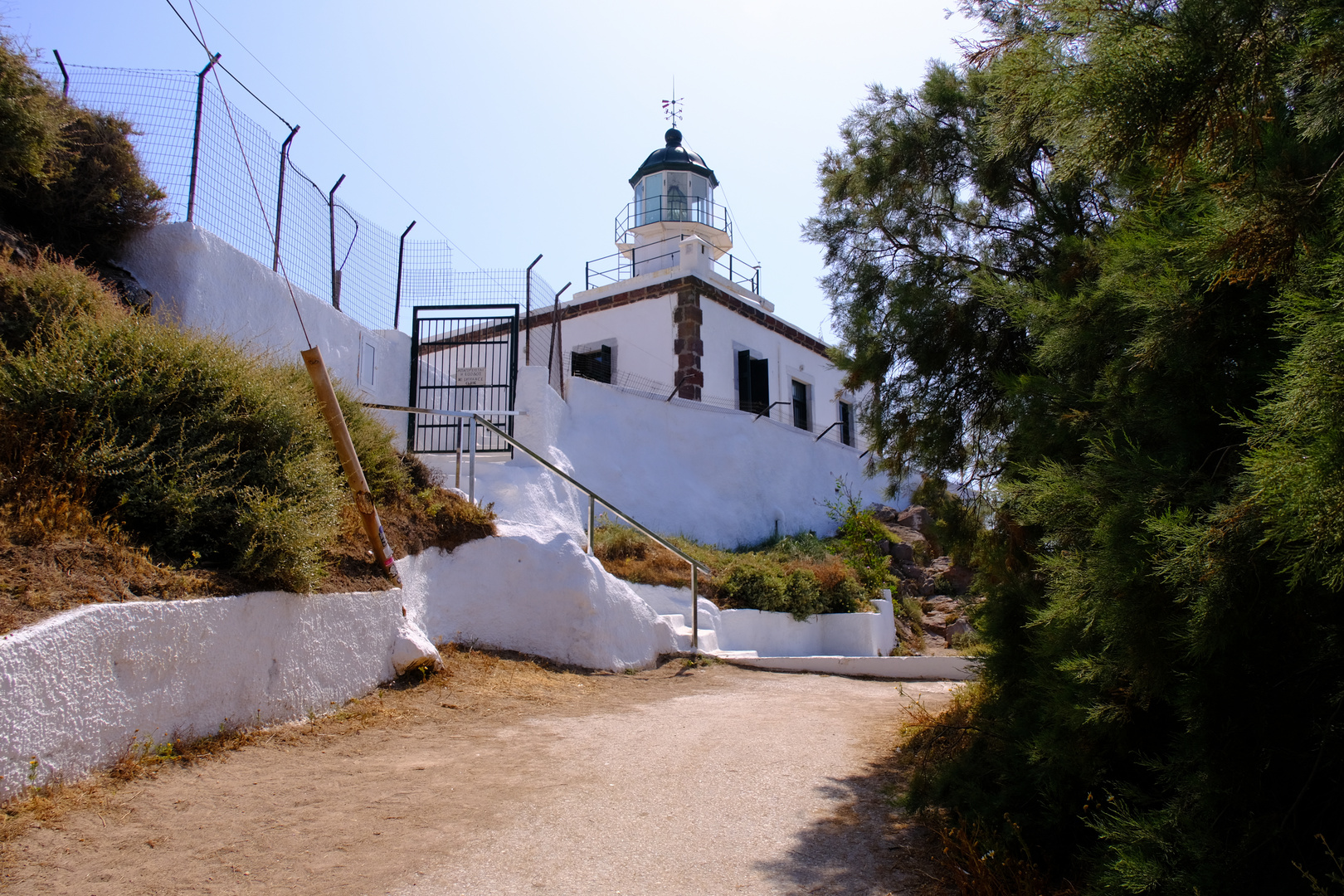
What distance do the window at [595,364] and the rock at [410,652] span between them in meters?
12.8

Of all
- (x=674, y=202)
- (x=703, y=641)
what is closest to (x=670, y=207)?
(x=674, y=202)

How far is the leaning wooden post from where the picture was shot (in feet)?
19.4

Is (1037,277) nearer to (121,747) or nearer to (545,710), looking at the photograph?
(545,710)

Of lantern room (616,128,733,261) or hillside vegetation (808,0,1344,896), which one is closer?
hillside vegetation (808,0,1344,896)

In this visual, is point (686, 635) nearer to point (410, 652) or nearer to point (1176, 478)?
point (410, 652)

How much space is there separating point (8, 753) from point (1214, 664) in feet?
14.6

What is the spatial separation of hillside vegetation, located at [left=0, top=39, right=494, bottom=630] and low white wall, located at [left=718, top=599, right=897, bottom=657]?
4.99 metres

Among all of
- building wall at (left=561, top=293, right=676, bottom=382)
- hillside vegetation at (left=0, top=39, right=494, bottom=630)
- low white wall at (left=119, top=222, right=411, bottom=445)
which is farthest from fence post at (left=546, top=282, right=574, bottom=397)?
hillside vegetation at (left=0, top=39, right=494, bottom=630)

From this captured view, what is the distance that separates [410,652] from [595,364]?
43.6 feet

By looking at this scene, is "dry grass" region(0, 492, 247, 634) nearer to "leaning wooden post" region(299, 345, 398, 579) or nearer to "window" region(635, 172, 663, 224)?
"leaning wooden post" region(299, 345, 398, 579)

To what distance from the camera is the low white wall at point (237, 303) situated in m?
8.83

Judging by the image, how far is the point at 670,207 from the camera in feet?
76.5

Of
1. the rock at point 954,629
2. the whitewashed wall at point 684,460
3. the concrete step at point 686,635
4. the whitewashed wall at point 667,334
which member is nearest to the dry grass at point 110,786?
the concrete step at point 686,635

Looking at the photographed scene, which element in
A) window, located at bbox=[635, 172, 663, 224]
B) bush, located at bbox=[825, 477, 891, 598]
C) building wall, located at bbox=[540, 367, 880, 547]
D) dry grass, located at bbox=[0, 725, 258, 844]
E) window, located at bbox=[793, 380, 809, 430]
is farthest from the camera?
window, located at bbox=[635, 172, 663, 224]
